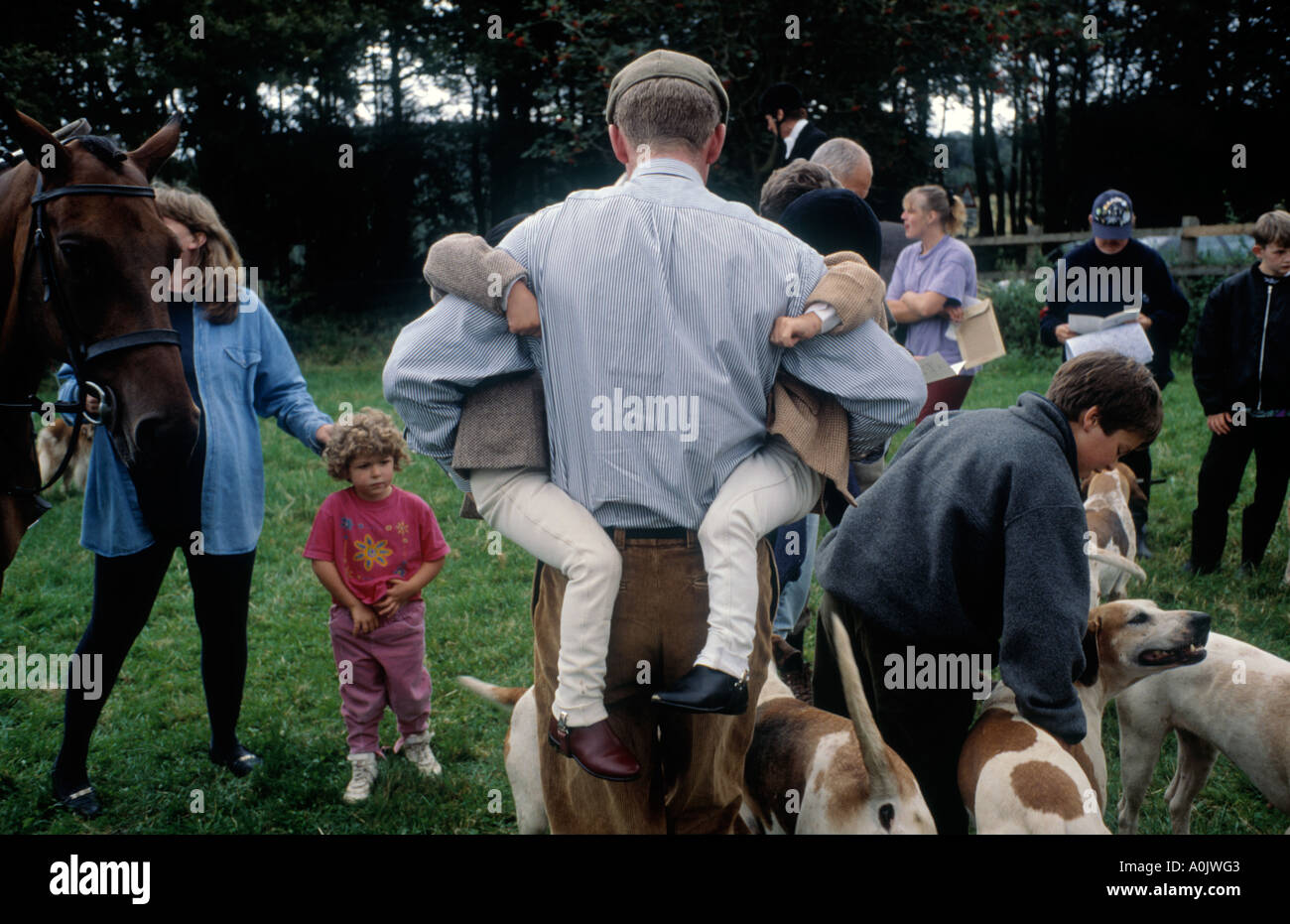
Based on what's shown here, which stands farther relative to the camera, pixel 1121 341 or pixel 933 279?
pixel 933 279

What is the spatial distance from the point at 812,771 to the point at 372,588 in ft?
6.51

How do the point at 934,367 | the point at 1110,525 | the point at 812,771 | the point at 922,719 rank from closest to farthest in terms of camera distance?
1. the point at 812,771
2. the point at 922,719
3. the point at 934,367
4. the point at 1110,525

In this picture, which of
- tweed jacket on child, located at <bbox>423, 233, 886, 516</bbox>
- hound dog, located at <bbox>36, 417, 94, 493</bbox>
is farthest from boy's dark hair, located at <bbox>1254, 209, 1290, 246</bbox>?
hound dog, located at <bbox>36, 417, 94, 493</bbox>

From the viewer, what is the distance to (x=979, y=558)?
2.90 meters

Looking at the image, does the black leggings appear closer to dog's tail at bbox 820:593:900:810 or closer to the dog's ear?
dog's tail at bbox 820:593:900:810

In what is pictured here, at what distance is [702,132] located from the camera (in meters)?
2.34

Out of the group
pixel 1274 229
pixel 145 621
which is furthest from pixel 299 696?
pixel 1274 229

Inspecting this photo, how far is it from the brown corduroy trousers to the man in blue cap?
15.8 ft

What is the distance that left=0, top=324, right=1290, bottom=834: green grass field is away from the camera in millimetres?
3904

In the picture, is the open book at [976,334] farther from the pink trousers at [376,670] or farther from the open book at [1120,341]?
the pink trousers at [376,670]

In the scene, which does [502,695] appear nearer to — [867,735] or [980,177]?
[867,735]

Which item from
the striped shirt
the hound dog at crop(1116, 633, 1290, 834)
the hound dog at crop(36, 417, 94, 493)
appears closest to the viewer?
the striped shirt

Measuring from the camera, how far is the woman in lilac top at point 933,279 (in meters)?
5.95
